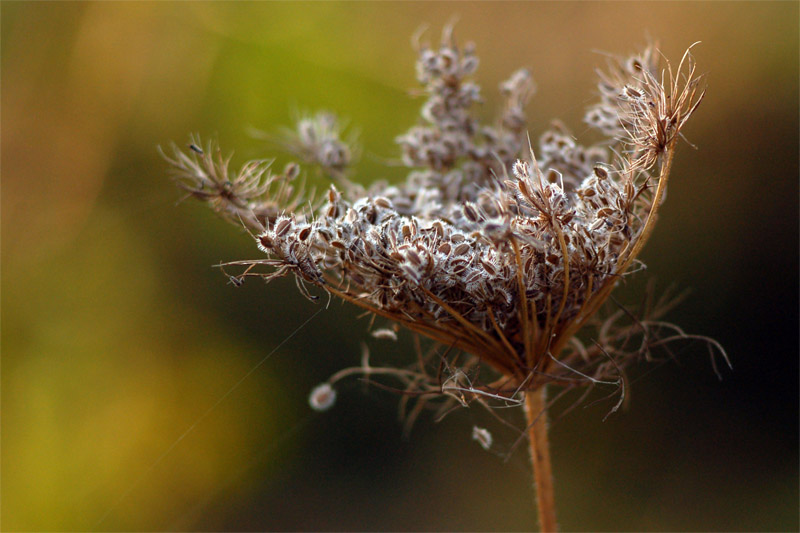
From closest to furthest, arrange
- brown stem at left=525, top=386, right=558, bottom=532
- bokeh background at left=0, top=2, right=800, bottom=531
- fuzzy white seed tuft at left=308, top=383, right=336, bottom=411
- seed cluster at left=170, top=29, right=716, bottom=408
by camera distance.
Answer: seed cluster at left=170, top=29, right=716, bottom=408 < brown stem at left=525, top=386, right=558, bottom=532 < fuzzy white seed tuft at left=308, top=383, right=336, bottom=411 < bokeh background at left=0, top=2, right=800, bottom=531

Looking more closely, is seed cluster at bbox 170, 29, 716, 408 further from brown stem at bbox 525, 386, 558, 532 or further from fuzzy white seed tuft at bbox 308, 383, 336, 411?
fuzzy white seed tuft at bbox 308, 383, 336, 411

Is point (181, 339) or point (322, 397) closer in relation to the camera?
point (322, 397)

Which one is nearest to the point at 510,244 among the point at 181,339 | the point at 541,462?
the point at 541,462

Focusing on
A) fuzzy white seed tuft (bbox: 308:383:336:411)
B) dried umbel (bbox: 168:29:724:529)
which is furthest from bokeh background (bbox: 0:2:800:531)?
dried umbel (bbox: 168:29:724:529)

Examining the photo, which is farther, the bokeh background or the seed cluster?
the bokeh background

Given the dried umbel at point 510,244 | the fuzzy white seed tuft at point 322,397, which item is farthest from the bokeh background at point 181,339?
the dried umbel at point 510,244

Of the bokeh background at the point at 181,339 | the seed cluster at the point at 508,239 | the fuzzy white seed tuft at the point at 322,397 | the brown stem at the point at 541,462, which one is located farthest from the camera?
the bokeh background at the point at 181,339

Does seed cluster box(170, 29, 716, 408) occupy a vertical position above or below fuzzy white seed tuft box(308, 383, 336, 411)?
above

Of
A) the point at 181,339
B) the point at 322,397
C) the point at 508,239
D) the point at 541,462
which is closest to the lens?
the point at 508,239

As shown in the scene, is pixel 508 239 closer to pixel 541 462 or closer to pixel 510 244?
pixel 510 244

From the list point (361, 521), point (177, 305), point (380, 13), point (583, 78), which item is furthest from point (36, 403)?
point (583, 78)

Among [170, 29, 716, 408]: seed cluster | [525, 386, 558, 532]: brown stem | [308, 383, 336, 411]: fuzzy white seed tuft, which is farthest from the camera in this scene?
[308, 383, 336, 411]: fuzzy white seed tuft

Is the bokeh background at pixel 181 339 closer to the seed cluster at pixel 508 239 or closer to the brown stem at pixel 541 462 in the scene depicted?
the brown stem at pixel 541 462
